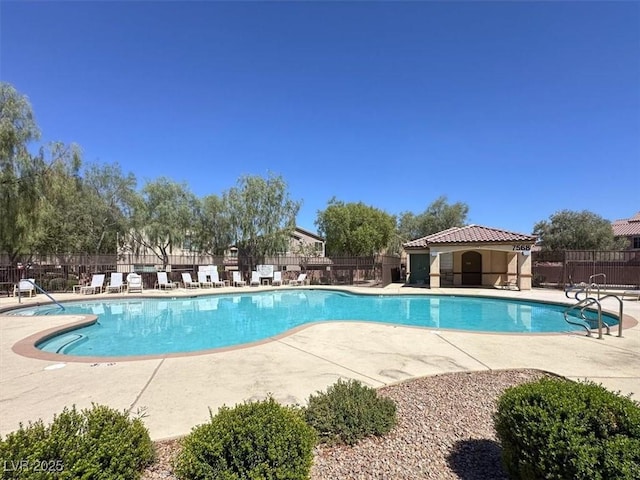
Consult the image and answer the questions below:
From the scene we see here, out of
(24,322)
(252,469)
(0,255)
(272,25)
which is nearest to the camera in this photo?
(252,469)

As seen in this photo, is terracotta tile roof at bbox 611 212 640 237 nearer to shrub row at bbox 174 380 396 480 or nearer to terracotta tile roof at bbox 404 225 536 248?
terracotta tile roof at bbox 404 225 536 248

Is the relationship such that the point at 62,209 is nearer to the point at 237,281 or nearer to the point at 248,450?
the point at 237,281

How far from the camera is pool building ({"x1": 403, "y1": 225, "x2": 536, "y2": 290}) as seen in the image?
674 inches

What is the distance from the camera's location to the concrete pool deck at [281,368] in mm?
3553

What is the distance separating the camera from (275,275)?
21.4 meters

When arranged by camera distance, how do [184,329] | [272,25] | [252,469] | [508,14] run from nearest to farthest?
1. [252,469]
2. [184,329]
3. [508,14]
4. [272,25]

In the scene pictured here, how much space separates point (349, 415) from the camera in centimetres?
286

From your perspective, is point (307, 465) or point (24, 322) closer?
point (307, 465)

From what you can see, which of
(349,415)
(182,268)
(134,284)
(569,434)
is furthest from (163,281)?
(569,434)

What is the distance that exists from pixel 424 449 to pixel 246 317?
9.68m

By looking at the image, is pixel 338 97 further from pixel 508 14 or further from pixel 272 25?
pixel 508 14

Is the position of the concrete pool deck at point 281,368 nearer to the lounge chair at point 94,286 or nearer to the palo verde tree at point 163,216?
the lounge chair at point 94,286

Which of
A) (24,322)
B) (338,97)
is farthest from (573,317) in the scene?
(24,322)

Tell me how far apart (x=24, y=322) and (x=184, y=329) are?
393 centimetres
